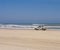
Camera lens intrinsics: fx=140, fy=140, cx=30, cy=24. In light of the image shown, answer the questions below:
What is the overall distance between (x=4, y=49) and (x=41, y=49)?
1438 millimetres

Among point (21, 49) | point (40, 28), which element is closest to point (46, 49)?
point (21, 49)

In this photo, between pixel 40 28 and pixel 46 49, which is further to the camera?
pixel 40 28

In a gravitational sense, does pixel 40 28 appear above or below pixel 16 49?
above

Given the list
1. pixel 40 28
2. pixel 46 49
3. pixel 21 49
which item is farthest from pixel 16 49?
pixel 40 28

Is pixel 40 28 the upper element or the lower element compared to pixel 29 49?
upper

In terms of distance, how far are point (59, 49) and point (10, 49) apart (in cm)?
194

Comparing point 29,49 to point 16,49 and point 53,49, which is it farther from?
point 53,49

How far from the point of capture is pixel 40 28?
18094 millimetres

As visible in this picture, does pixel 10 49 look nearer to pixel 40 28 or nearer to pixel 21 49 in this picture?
pixel 21 49

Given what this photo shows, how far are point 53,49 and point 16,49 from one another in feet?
4.80

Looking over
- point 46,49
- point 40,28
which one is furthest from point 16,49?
point 40,28

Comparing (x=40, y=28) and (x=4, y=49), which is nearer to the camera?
(x=4, y=49)

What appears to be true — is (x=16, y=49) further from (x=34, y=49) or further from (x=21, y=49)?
(x=34, y=49)

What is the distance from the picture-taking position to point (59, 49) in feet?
18.4
